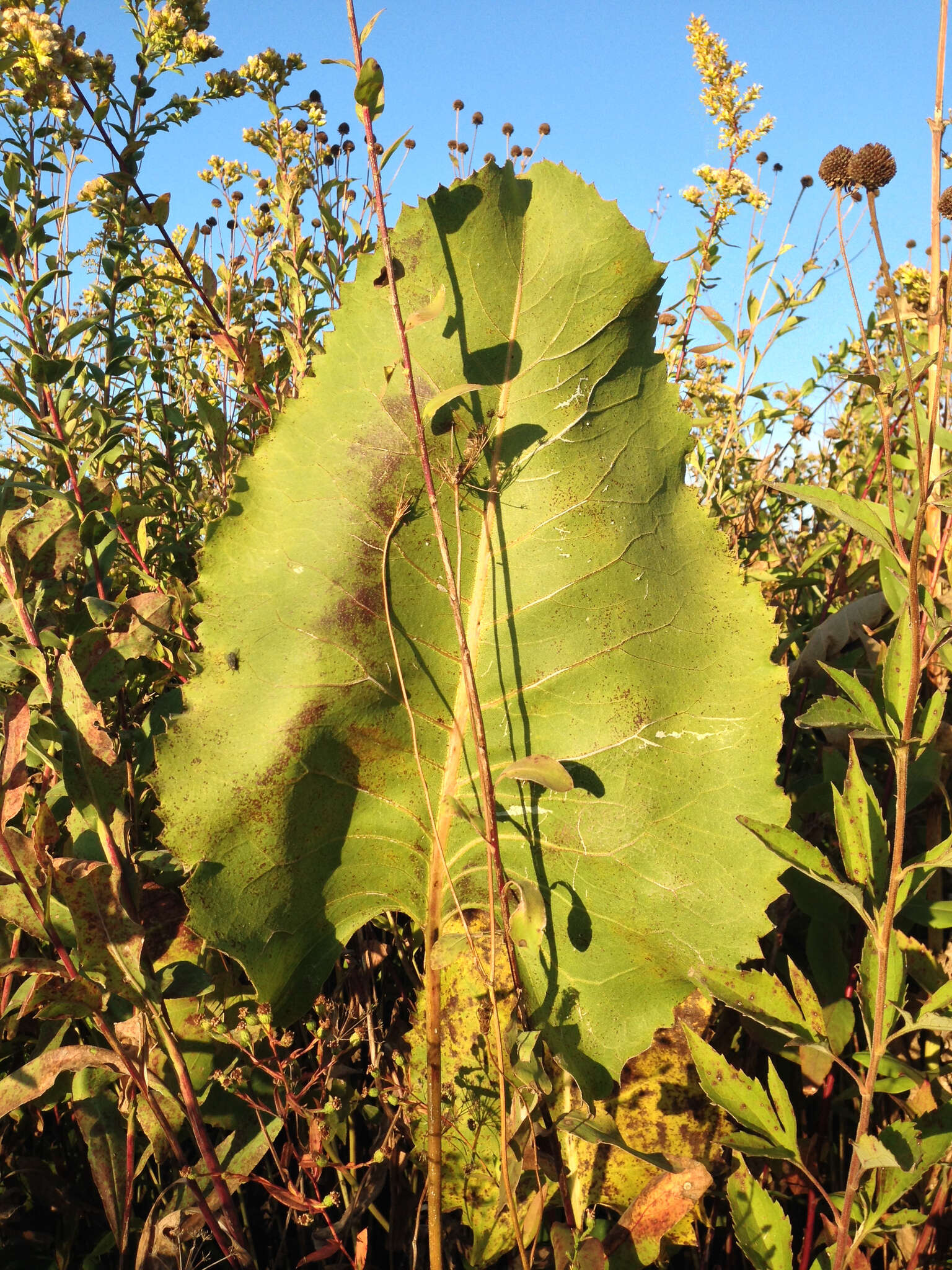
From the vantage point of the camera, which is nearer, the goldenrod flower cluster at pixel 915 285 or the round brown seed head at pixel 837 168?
the round brown seed head at pixel 837 168

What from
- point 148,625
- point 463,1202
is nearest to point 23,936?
point 148,625

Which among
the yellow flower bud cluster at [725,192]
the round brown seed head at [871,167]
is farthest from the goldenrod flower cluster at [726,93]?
the round brown seed head at [871,167]

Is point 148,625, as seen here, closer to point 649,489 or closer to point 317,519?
point 317,519

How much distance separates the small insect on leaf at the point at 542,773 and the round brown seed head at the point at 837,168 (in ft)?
3.27

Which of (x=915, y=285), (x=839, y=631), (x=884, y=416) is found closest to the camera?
(x=884, y=416)

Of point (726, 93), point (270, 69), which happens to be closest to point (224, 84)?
point (270, 69)

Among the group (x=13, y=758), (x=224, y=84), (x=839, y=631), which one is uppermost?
(x=224, y=84)

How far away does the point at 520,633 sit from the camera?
1.43 m

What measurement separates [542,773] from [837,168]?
3.45 ft

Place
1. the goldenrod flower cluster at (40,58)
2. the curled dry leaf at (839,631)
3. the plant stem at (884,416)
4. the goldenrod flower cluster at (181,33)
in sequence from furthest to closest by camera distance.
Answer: the goldenrod flower cluster at (181,33) < the goldenrod flower cluster at (40,58) < the curled dry leaf at (839,631) < the plant stem at (884,416)

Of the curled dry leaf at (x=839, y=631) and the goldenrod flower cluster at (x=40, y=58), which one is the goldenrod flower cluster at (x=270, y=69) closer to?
the goldenrod flower cluster at (x=40, y=58)

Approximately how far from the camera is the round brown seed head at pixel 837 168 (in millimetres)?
1461

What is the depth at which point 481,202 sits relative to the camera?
137 cm

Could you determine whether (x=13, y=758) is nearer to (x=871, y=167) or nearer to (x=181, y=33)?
(x=871, y=167)
